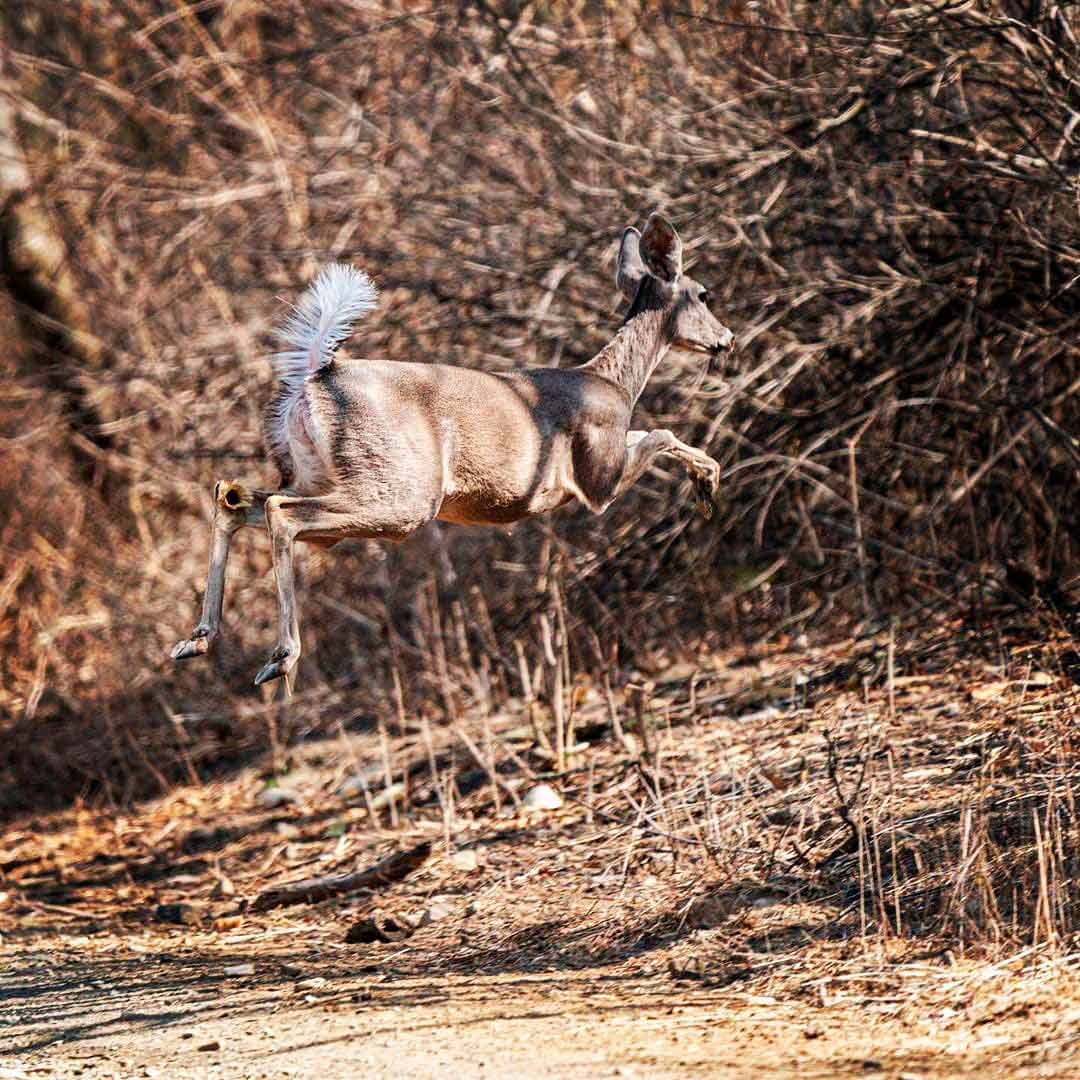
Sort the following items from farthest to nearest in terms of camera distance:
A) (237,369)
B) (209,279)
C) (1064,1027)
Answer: (209,279) < (237,369) < (1064,1027)

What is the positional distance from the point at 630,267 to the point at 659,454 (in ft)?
2.28

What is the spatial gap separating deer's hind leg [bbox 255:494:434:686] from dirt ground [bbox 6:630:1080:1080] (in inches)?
58.6

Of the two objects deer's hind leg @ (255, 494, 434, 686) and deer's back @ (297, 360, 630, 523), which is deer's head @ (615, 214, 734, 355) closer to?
deer's back @ (297, 360, 630, 523)

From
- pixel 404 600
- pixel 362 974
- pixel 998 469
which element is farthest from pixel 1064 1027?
pixel 404 600

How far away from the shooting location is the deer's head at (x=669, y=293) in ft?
19.5

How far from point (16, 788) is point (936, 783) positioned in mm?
7021

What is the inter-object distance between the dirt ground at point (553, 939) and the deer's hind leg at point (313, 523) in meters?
1.49

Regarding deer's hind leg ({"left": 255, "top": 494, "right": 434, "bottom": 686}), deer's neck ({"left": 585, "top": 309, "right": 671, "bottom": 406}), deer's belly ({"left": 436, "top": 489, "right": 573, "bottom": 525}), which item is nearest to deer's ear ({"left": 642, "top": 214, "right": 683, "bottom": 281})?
deer's neck ({"left": 585, "top": 309, "right": 671, "bottom": 406})

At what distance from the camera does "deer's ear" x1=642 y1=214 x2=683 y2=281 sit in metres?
5.80

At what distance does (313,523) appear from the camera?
5113 millimetres

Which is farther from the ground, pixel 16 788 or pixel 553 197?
pixel 553 197

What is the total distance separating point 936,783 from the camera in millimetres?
7211

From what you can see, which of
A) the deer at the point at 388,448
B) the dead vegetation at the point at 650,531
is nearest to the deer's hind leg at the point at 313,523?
the deer at the point at 388,448

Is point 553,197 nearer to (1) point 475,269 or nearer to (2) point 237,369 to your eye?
(1) point 475,269
